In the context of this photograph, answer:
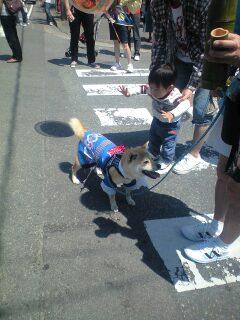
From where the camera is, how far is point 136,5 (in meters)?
7.27

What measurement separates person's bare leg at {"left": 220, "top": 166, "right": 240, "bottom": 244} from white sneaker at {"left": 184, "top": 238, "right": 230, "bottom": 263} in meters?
0.09

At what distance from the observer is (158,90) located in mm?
3162

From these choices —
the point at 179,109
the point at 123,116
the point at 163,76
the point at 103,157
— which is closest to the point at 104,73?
the point at 123,116

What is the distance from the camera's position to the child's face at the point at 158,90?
10.3ft

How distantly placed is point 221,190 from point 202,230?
0.47 meters

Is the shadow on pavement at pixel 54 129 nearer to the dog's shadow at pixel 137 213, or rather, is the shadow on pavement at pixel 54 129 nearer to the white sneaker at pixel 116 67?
the dog's shadow at pixel 137 213

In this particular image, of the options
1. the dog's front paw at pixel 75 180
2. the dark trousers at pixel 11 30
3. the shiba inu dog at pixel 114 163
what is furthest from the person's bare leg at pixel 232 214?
the dark trousers at pixel 11 30

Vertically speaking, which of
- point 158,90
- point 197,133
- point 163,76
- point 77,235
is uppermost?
point 163,76

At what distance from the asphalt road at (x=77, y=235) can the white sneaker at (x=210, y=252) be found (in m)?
0.22

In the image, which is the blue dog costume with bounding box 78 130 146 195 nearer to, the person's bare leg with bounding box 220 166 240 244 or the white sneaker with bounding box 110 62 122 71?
the person's bare leg with bounding box 220 166 240 244

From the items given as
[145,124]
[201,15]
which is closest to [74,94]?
[145,124]

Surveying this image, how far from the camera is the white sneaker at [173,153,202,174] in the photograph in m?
3.76

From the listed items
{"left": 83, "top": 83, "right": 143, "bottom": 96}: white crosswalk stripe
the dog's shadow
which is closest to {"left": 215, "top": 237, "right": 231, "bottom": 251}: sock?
the dog's shadow

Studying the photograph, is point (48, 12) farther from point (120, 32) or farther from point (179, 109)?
point (179, 109)
